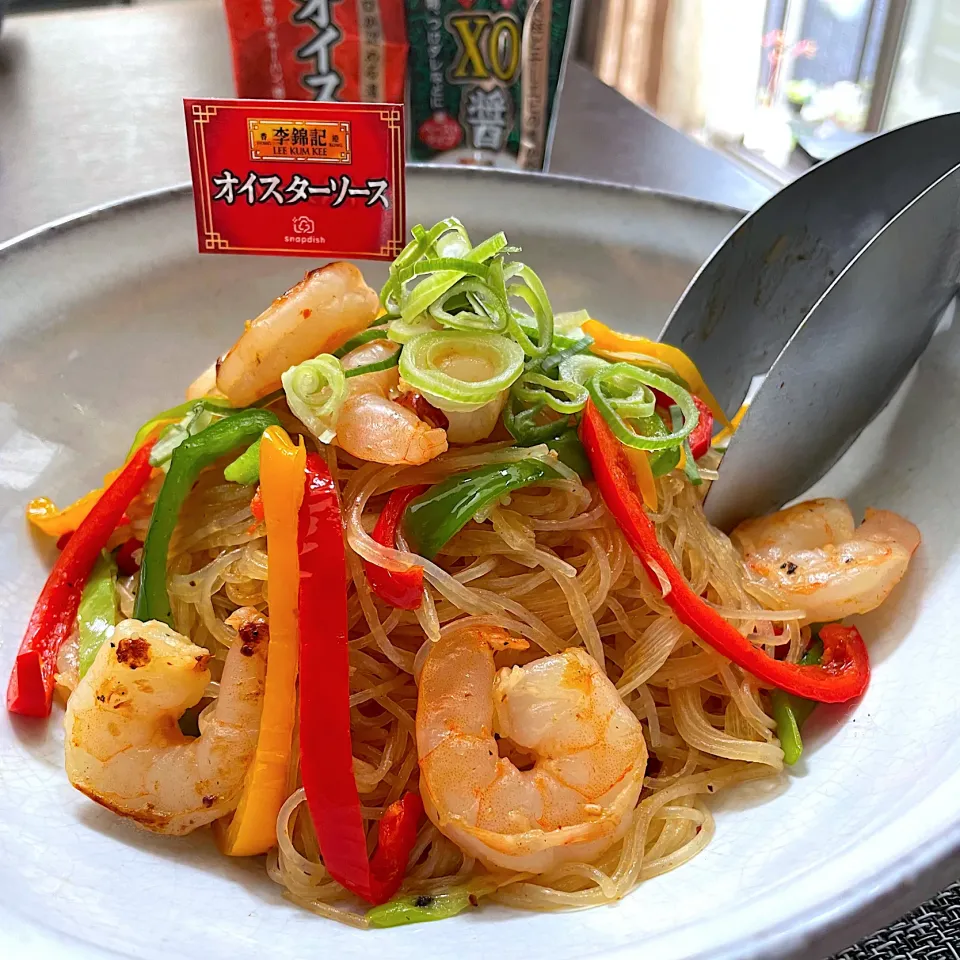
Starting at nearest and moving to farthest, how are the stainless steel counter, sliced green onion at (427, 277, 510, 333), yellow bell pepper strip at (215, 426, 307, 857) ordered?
yellow bell pepper strip at (215, 426, 307, 857)
sliced green onion at (427, 277, 510, 333)
the stainless steel counter

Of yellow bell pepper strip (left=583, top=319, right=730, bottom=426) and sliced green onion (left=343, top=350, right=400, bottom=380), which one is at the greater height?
sliced green onion (left=343, top=350, right=400, bottom=380)

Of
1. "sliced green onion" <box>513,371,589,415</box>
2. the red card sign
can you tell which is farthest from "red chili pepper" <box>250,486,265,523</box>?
the red card sign

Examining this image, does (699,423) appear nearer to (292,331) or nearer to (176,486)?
(292,331)

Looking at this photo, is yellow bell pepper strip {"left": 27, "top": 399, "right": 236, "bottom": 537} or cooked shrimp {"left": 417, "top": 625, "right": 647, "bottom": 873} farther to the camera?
yellow bell pepper strip {"left": 27, "top": 399, "right": 236, "bottom": 537}

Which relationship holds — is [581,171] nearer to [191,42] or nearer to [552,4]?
[552,4]

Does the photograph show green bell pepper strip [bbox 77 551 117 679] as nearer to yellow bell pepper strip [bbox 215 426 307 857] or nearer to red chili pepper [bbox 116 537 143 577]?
red chili pepper [bbox 116 537 143 577]

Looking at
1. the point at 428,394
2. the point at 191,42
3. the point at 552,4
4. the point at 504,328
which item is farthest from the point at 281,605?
Answer: the point at 191,42

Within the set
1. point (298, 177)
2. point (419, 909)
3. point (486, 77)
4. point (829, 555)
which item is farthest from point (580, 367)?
point (486, 77)

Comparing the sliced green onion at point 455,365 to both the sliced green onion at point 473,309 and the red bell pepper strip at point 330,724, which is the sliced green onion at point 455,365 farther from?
the red bell pepper strip at point 330,724
